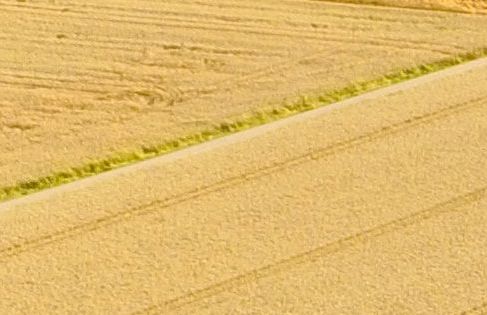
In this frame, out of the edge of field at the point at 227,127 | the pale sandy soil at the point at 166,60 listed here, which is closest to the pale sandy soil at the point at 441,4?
the pale sandy soil at the point at 166,60

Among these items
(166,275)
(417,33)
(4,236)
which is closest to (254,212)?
→ (166,275)

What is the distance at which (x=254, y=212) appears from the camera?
6.08 metres

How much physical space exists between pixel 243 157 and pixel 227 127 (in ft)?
1.28

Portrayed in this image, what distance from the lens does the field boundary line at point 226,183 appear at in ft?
19.3

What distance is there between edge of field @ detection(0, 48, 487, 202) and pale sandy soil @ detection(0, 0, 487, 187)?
0.07 m

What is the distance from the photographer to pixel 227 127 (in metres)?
6.94

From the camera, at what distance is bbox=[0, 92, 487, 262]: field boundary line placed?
5875 millimetres

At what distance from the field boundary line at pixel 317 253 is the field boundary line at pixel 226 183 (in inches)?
30.6

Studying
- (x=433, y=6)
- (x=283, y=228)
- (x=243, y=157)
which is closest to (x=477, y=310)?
(x=283, y=228)

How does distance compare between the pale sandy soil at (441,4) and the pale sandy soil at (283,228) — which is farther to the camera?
the pale sandy soil at (441,4)

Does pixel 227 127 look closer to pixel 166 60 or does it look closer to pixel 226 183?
pixel 226 183

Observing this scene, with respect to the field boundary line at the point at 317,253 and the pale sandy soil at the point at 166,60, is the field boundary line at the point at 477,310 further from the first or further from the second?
the pale sandy soil at the point at 166,60

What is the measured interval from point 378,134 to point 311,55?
116cm

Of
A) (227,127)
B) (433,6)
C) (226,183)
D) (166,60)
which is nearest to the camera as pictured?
(226,183)
